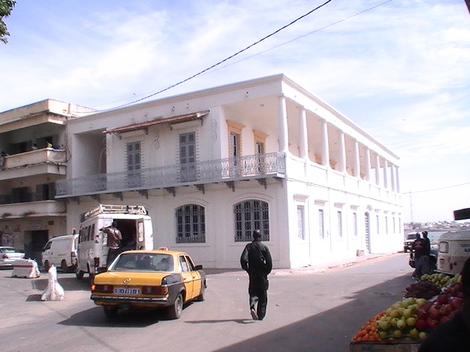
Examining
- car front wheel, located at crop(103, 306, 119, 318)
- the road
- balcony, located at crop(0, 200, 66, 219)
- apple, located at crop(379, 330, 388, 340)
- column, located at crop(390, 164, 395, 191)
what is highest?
column, located at crop(390, 164, 395, 191)

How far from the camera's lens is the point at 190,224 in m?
26.3

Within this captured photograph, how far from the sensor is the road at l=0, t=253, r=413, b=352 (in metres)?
8.24

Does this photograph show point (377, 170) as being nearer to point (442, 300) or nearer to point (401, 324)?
point (442, 300)

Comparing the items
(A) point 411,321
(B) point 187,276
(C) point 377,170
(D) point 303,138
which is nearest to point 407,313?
(A) point 411,321

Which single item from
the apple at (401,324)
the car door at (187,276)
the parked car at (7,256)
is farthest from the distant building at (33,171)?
the apple at (401,324)

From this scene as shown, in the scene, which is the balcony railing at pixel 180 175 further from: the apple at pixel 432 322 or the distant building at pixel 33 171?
the apple at pixel 432 322

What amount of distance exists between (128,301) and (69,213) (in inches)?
899

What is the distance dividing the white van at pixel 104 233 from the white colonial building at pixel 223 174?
658 centimetres

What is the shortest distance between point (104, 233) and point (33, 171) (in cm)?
1710

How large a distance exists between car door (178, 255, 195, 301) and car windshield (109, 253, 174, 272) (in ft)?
1.19

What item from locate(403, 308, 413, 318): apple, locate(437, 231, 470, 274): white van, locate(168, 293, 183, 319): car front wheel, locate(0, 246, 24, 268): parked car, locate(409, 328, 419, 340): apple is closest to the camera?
locate(409, 328, 419, 340): apple

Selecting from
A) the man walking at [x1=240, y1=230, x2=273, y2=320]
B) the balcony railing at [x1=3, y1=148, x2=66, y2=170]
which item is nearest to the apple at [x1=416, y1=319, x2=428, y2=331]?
the man walking at [x1=240, y1=230, x2=273, y2=320]

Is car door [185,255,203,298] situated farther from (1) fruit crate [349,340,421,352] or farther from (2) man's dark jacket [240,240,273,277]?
(1) fruit crate [349,340,421,352]

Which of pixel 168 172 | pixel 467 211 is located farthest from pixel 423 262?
pixel 168 172
